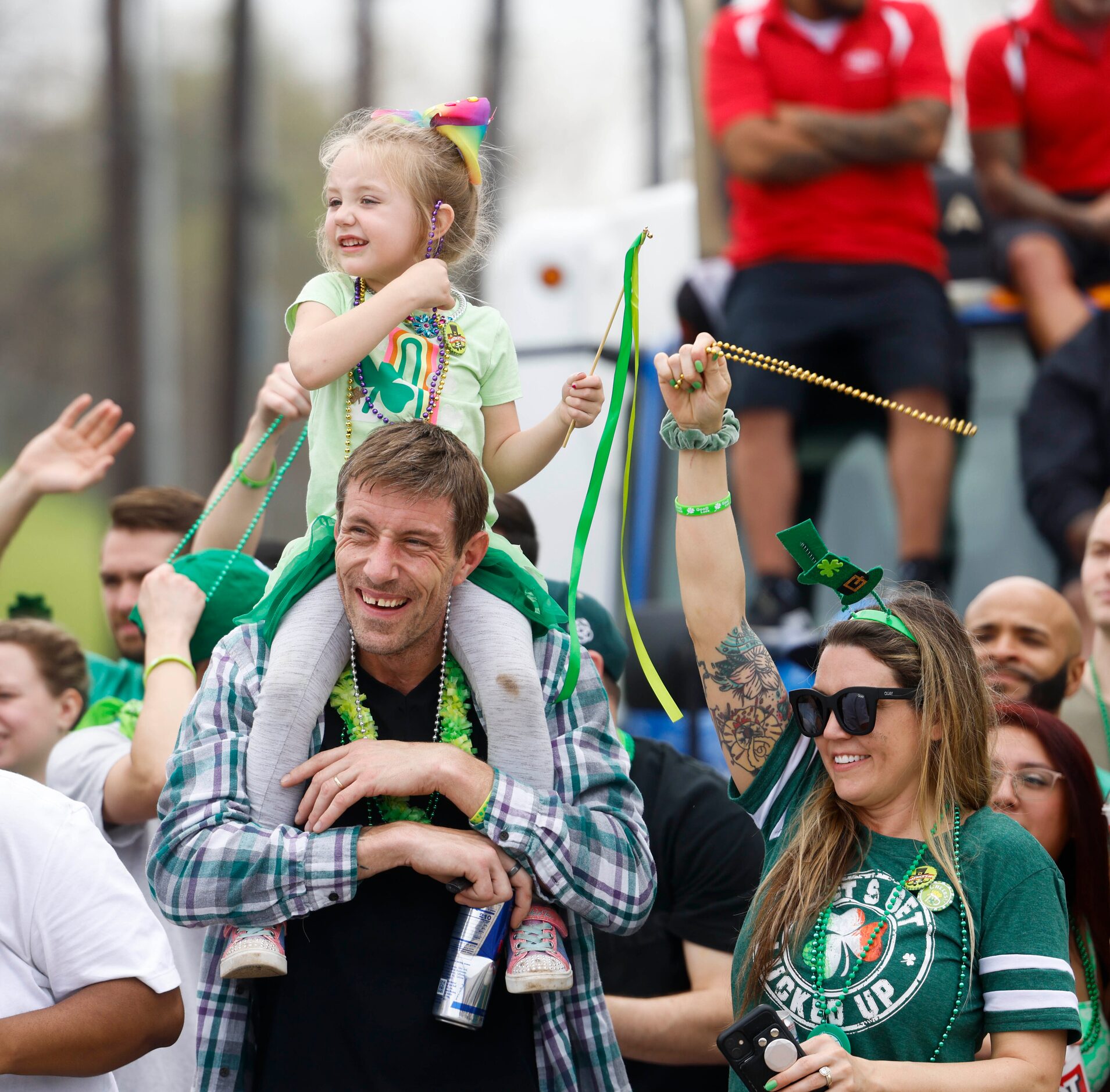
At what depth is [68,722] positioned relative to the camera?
11.2ft

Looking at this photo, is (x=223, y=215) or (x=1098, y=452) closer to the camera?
(x=1098, y=452)

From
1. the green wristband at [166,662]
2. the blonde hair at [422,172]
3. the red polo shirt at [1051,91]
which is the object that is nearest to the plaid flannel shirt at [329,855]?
the green wristband at [166,662]

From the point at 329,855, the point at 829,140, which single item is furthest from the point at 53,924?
the point at 829,140

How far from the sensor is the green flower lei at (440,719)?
237cm

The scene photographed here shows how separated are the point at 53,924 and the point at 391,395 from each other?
102 cm

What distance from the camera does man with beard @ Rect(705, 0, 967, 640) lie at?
5.22m

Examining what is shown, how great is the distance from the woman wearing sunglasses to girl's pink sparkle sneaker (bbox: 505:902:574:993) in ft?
1.00

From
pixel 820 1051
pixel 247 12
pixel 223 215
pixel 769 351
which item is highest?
pixel 247 12

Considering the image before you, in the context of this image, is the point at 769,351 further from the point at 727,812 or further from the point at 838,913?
the point at 838,913

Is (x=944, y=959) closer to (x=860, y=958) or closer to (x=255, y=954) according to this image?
(x=860, y=958)

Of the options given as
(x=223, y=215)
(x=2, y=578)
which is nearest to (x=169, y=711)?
(x=2, y=578)

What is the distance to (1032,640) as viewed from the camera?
3662 mm

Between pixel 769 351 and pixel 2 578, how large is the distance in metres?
5.86

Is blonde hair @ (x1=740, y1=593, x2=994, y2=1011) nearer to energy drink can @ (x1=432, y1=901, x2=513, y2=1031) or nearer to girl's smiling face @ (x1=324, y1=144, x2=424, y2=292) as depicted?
energy drink can @ (x1=432, y1=901, x2=513, y2=1031)
